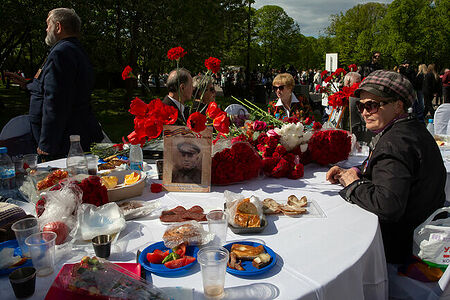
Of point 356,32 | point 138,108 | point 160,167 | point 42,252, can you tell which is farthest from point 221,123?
point 356,32

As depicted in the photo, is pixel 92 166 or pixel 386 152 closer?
pixel 386 152

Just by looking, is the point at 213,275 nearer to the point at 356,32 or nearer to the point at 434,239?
the point at 434,239

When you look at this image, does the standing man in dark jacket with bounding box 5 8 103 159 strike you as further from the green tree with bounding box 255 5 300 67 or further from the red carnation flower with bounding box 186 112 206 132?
the green tree with bounding box 255 5 300 67

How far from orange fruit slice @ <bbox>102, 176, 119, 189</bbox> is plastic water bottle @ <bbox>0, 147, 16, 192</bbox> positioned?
0.72m

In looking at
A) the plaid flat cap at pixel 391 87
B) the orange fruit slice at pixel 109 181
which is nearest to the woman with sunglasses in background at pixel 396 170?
the plaid flat cap at pixel 391 87

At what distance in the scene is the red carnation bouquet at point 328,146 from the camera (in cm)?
270

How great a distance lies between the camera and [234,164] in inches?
89.5

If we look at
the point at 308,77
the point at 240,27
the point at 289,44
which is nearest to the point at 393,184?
the point at 240,27

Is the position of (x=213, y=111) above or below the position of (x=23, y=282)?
above

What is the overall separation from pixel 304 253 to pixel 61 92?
2.83m

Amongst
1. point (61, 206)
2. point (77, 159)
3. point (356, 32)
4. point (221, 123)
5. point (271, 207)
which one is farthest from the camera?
point (356, 32)

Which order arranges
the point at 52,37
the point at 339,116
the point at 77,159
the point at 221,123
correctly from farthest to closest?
1. the point at 52,37
2. the point at 339,116
3. the point at 77,159
4. the point at 221,123

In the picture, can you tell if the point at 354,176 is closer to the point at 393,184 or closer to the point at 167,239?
the point at 393,184

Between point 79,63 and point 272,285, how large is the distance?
3.08 metres
